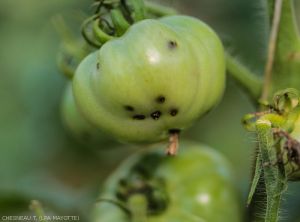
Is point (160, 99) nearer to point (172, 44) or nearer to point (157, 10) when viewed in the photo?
point (172, 44)

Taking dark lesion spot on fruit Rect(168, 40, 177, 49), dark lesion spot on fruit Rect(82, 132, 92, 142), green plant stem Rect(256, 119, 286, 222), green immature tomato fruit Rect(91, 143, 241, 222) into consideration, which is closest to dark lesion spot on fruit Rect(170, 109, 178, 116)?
dark lesion spot on fruit Rect(168, 40, 177, 49)

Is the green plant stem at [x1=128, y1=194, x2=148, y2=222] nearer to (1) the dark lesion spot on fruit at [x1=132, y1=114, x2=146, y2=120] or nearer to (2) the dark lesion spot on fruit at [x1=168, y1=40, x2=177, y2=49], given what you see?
(1) the dark lesion spot on fruit at [x1=132, y1=114, x2=146, y2=120]

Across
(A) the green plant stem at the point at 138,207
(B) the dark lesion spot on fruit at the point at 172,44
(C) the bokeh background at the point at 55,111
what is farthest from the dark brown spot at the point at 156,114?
(C) the bokeh background at the point at 55,111

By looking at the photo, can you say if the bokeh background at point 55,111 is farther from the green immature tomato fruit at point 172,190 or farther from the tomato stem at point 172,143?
the tomato stem at point 172,143

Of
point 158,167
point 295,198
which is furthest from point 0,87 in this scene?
point 295,198

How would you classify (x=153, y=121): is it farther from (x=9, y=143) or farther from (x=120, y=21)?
(x=9, y=143)

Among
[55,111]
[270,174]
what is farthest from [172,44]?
[55,111]
